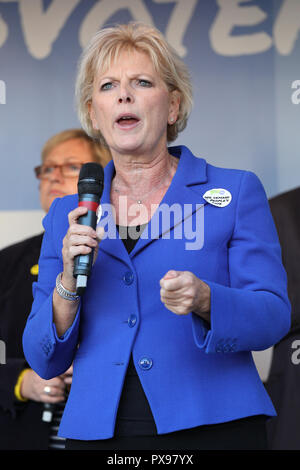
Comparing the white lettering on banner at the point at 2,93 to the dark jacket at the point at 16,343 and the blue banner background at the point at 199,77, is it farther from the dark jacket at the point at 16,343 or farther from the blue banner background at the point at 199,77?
the dark jacket at the point at 16,343

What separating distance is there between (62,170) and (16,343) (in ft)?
3.75

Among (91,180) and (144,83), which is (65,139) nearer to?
(144,83)

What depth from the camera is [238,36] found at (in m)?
4.58

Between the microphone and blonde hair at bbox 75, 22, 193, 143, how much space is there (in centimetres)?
44

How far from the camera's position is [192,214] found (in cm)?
209

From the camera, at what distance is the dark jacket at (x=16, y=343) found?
375 cm

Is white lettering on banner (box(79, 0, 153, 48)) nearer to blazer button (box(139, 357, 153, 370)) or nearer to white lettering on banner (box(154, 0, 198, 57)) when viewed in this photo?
white lettering on banner (box(154, 0, 198, 57))

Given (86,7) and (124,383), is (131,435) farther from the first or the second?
(86,7)

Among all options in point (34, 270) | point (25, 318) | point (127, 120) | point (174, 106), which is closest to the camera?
point (127, 120)

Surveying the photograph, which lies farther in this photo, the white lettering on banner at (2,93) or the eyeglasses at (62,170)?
the white lettering on banner at (2,93)

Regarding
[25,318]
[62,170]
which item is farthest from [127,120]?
[62,170]

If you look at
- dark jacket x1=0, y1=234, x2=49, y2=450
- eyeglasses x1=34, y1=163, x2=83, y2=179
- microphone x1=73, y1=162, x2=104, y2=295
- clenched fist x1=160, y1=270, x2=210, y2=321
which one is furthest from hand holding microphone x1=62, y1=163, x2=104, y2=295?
eyeglasses x1=34, y1=163, x2=83, y2=179

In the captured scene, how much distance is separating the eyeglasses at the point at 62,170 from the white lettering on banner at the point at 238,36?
3.91 feet

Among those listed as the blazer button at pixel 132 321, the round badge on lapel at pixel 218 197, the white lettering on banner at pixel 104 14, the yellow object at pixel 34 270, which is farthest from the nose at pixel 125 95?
the white lettering on banner at pixel 104 14
